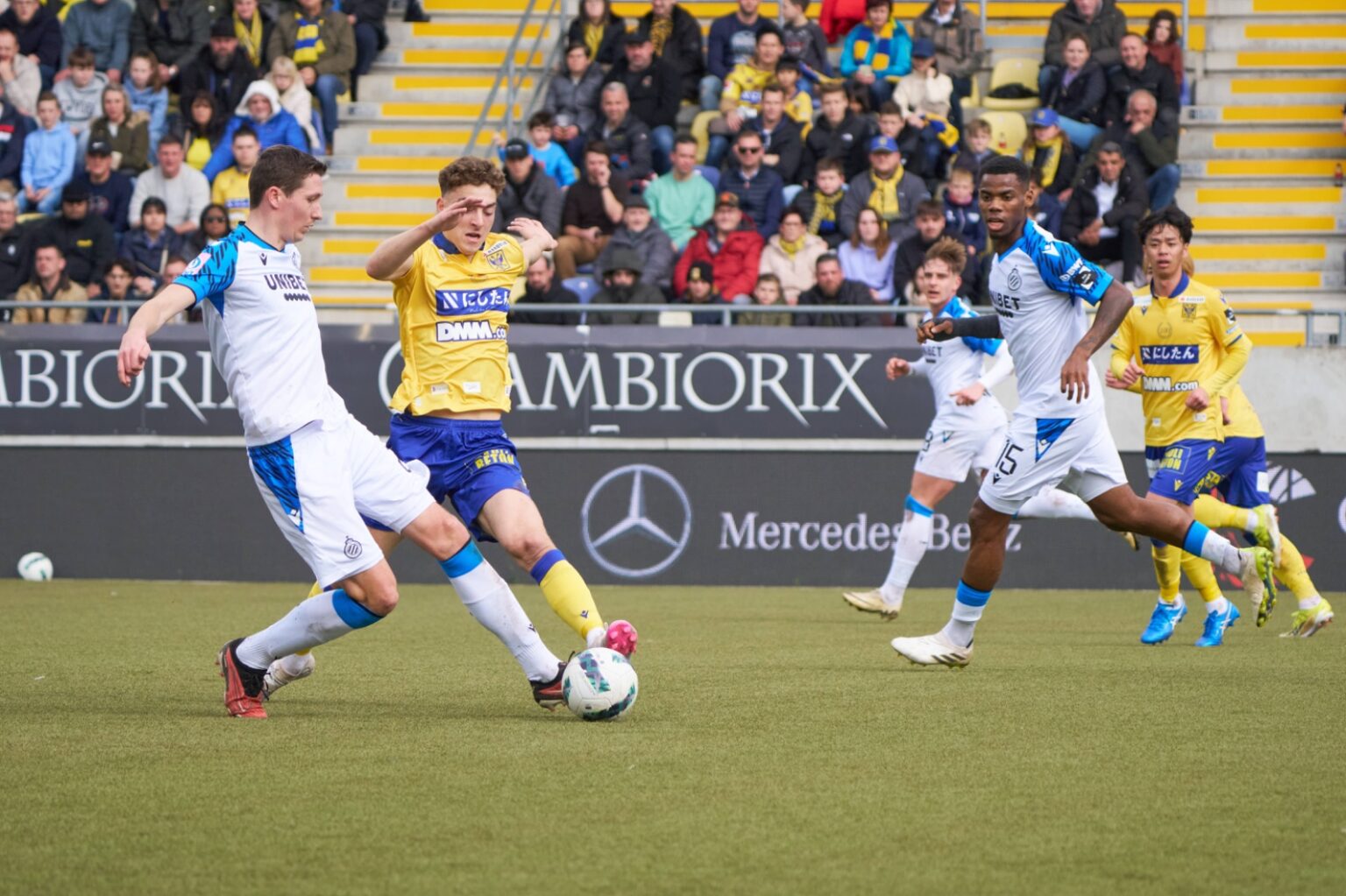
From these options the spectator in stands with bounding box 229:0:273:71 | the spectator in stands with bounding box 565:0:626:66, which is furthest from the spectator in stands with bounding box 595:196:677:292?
the spectator in stands with bounding box 229:0:273:71

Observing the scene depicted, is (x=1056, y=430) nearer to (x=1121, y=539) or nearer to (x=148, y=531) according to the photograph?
(x=1121, y=539)

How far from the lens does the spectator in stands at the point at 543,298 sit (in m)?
16.1

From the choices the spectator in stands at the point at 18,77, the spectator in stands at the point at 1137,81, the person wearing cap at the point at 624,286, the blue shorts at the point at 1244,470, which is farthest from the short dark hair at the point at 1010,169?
the spectator in stands at the point at 18,77

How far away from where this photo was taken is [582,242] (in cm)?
1720

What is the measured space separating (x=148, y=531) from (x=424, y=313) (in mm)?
8902

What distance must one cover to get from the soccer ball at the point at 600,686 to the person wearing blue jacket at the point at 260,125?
40.7 ft

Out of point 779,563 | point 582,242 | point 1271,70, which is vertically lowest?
point 779,563

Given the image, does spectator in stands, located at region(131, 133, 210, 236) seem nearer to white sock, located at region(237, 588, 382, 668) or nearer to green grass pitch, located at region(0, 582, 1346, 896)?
green grass pitch, located at region(0, 582, 1346, 896)

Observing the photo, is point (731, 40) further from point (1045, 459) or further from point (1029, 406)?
point (1045, 459)

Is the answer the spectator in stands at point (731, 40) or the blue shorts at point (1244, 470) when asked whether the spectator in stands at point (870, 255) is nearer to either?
the spectator in stands at point (731, 40)

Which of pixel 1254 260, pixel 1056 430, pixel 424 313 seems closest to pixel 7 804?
pixel 424 313

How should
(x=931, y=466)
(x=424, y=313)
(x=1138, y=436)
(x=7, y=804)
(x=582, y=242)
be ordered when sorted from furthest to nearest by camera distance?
(x=582, y=242)
(x=1138, y=436)
(x=931, y=466)
(x=424, y=313)
(x=7, y=804)

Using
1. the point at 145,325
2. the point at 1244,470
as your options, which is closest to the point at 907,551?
the point at 1244,470

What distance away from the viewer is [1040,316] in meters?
8.70
